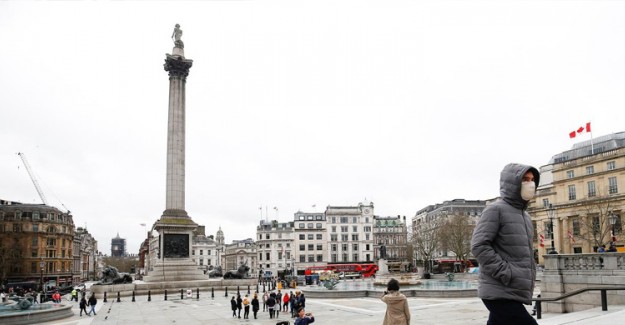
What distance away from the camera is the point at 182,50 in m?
60.3

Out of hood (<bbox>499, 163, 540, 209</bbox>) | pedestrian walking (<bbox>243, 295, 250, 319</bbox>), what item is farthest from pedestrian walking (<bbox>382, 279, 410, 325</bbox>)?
pedestrian walking (<bbox>243, 295, 250, 319</bbox>)

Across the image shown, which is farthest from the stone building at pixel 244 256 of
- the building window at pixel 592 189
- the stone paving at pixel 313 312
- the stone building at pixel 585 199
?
the stone paving at pixel 313 312

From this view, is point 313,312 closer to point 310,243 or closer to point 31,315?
point 31,315

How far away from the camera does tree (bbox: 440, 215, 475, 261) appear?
77.8 metres

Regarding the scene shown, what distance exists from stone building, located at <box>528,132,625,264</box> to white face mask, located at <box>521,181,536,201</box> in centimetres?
5332

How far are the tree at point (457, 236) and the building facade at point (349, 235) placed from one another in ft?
96.8

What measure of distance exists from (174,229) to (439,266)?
63.8 meters

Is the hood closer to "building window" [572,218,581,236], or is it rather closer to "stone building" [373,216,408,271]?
"building window" [572,218,581,236]

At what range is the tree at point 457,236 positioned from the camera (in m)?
77.8

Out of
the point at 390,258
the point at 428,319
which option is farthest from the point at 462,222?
the point at 428,319

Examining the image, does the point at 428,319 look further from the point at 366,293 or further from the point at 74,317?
the point at 74,317

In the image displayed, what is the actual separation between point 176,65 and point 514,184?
5760 centimetres

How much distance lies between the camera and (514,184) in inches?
208

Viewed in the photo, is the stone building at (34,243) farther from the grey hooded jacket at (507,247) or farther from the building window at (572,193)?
the grey hooded jacket at (507,247)
